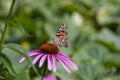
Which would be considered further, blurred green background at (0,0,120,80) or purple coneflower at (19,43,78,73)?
blurred green background at (0,0,120,80)

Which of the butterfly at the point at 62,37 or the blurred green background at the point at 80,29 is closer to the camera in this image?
the butterfly at the point at 62,37

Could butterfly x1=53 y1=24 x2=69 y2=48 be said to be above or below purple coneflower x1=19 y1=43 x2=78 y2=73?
above

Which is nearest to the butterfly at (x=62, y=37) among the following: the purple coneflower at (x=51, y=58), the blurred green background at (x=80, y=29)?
the purple coneflower at (x=51, y=58)

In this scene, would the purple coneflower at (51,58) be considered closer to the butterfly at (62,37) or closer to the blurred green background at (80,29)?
the butterfly at (62,37)

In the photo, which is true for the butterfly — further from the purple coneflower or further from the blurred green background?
the blurred green background

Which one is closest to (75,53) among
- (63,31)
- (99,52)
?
(99,52)

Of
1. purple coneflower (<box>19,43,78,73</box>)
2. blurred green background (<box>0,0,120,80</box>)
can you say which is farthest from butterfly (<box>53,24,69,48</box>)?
blurred green background (<box>0,0,120,80</box>)
